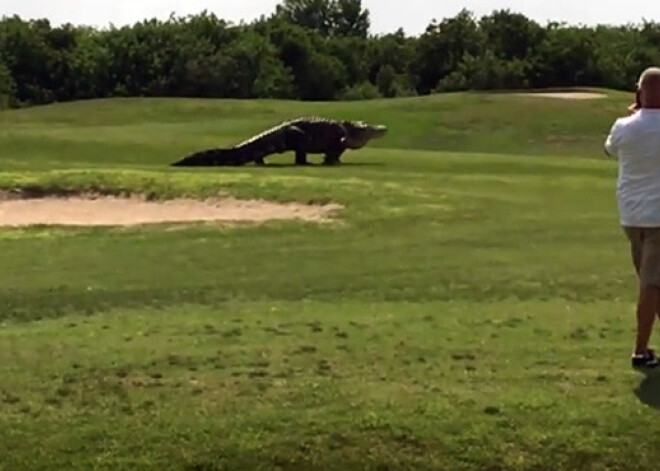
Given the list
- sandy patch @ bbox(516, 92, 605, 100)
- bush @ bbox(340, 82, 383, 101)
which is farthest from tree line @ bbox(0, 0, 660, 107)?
sandy patch @ bbox(516, 92, 605, 100)

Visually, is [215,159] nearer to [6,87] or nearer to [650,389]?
[650,389]

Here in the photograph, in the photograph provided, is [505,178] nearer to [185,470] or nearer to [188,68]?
[185,470]

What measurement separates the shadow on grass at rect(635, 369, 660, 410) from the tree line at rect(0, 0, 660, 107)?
6483 centimetres

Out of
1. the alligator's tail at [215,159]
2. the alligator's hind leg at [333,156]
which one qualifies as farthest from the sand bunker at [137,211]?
the alligator's hind leg at [333,156]

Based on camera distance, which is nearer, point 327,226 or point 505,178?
point 327,226

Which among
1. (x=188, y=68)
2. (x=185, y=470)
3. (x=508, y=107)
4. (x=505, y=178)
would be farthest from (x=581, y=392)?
(x=188, y=68)

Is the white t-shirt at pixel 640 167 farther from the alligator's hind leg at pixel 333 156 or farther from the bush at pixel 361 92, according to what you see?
the bush at pixel 361 92

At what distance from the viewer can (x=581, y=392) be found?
8.42 m

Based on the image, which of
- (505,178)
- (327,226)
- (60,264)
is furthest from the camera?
(505,178)

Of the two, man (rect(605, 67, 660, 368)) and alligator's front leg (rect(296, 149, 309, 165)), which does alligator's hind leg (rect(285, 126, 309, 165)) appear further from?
man (rect(605, 67, 660, 368))

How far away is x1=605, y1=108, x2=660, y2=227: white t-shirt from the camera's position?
8680 mm

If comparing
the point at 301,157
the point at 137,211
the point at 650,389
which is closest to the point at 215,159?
the point at 301,157

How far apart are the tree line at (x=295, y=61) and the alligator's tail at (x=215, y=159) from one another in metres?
42.4

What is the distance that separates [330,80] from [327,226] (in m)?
64.0
